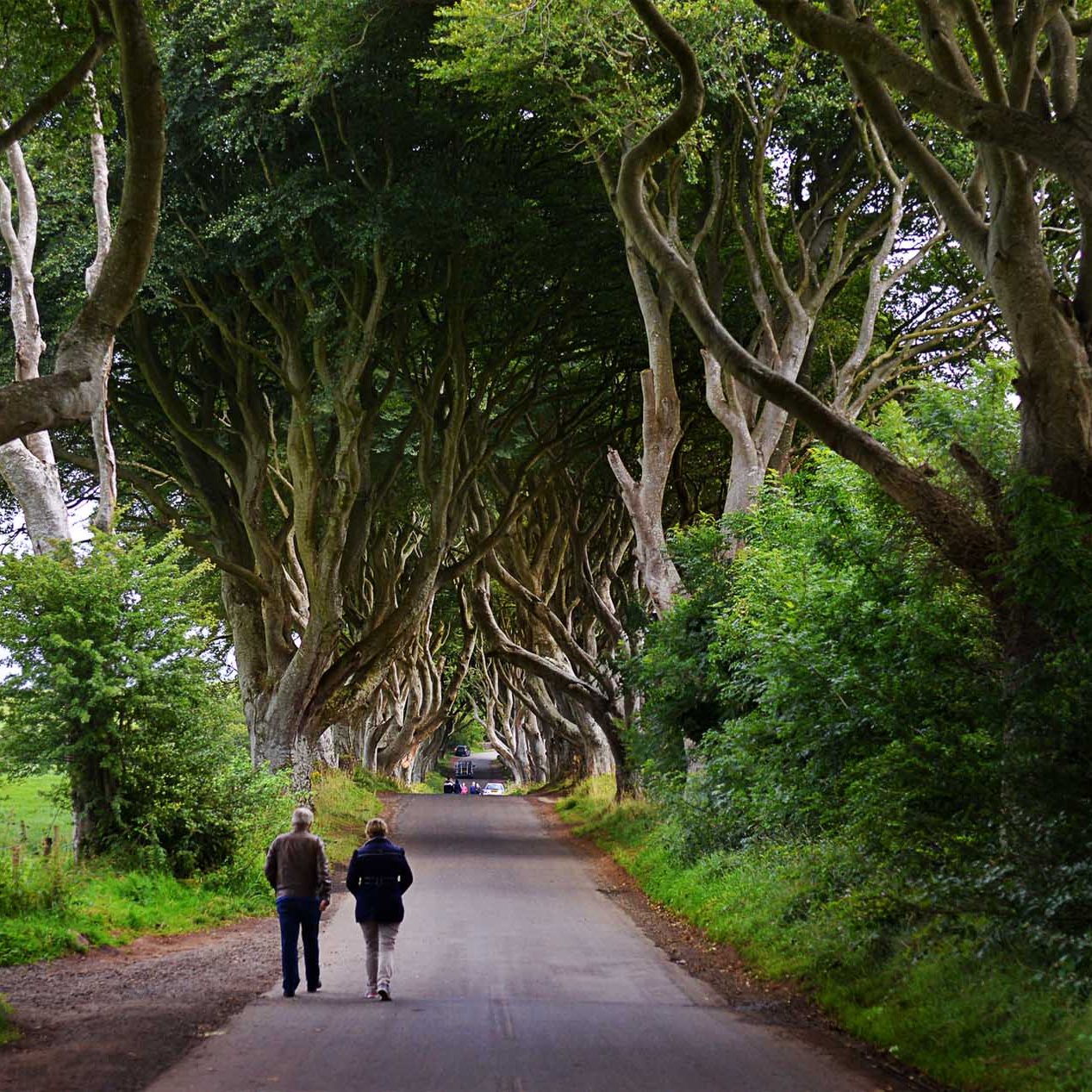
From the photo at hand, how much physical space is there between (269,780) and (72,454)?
9608mm

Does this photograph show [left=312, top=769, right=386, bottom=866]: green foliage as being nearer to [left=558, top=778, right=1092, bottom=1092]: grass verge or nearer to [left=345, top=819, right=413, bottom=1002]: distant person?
[left=558, top=778, right=1092, bottom=1092]: grass verge

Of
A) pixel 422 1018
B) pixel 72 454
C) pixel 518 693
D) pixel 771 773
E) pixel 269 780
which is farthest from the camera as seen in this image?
pixel 518 693

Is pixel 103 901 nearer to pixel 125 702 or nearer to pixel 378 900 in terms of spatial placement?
pixel 125 702

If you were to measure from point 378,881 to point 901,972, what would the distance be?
13.4 feet

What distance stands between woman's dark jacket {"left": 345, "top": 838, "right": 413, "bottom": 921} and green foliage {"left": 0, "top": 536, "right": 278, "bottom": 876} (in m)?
5.09

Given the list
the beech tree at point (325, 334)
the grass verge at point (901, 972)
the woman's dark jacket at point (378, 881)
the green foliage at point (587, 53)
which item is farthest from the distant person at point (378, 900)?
the beech tree at point (325, 334)

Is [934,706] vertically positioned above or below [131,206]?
below

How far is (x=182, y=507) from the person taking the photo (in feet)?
99.5

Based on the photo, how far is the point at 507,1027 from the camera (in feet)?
29.1

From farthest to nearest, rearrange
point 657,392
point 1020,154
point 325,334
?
point 325,334, point 657,392, point 1020,154

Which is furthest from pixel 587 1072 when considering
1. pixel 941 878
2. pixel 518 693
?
pixel 518 693

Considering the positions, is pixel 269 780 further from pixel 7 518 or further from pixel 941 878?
pixel 7 518

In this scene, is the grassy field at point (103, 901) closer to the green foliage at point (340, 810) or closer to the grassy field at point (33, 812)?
the grassy field at point (33, 812)

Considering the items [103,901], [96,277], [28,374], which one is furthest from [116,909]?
[96,277]
